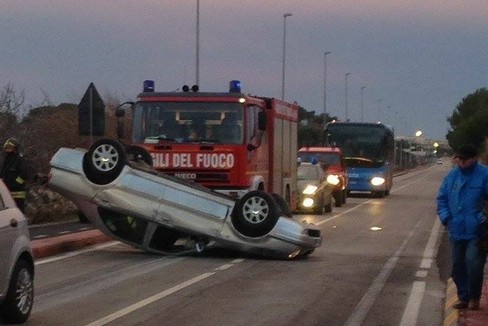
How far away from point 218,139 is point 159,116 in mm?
1192

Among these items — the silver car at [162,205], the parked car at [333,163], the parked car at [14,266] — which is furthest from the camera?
the parked car at [333,163]

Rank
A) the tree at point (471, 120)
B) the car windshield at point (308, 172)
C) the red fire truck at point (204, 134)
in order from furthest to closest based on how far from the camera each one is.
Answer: the tree at point (471, 120) → the car windshield at point (308, 172) → the red fire truck at point (204, 134)

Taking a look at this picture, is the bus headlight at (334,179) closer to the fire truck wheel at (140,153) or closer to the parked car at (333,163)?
the parked car at (333,163)

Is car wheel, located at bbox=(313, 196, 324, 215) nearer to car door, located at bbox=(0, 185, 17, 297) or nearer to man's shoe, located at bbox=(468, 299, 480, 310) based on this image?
man's shoe, located at bbox=(468, 299, 480, 310)

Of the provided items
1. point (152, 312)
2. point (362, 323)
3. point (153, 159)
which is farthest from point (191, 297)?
point (153, 159)

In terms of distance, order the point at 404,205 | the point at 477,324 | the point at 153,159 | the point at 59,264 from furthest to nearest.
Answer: the point at 404,205, the point at 153,159, the point at 59,264, the point at 477,324

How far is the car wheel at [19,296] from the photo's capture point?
456 inches

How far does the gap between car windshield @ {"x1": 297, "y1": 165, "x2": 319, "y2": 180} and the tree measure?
3266 centimetres

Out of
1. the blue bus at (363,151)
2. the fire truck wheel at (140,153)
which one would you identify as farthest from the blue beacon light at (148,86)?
the blue bus at (363,151)

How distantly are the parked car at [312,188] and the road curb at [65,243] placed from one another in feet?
44.0

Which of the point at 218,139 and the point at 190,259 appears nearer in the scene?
the point at 190,259

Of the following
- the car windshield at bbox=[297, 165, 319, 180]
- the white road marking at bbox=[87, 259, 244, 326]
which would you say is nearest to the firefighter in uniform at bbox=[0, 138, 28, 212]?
the white road marking at bbox=[87, 259, 244, 326]

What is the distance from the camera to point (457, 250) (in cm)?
1252

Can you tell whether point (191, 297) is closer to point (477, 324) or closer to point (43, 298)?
point (43, 298)
